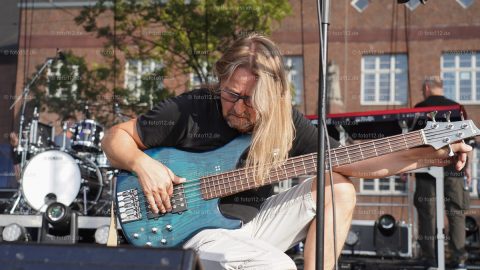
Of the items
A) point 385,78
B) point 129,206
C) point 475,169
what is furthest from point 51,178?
point 475,169

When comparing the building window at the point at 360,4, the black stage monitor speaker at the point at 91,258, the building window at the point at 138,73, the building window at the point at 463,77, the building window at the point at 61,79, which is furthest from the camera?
the building window at the point at 360,4

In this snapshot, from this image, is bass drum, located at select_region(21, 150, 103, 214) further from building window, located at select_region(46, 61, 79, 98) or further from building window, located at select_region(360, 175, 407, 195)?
building window, located at select_region(360, 175, 407, 195)

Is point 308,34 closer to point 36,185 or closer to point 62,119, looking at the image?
point 62,119

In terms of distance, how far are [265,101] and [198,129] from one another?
0.43m

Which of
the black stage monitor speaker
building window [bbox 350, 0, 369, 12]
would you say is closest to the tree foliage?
building window [bbox 350, 0, 369, 12]

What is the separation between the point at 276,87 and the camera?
3.45 meters

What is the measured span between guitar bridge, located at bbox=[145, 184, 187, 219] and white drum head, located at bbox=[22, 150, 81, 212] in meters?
4.38

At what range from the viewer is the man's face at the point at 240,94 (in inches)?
134

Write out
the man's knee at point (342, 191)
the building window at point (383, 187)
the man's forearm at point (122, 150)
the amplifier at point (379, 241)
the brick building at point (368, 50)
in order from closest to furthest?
the man's knee at point (342, 191) → the man's forearm at point (122, 150) → the amplifier at point (379, 241) → the brick building at point (368, 50) → the building window at point (383, 187)

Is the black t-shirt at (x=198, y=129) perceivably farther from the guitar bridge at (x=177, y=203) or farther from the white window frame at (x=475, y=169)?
the white window frame at (x=475, y=169)

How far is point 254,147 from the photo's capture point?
3.39m

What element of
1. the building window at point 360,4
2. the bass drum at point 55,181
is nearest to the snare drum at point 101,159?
the bass drum at point 55,181

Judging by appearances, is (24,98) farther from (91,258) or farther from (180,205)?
(91,258)

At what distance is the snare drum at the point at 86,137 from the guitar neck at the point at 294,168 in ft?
16.7
